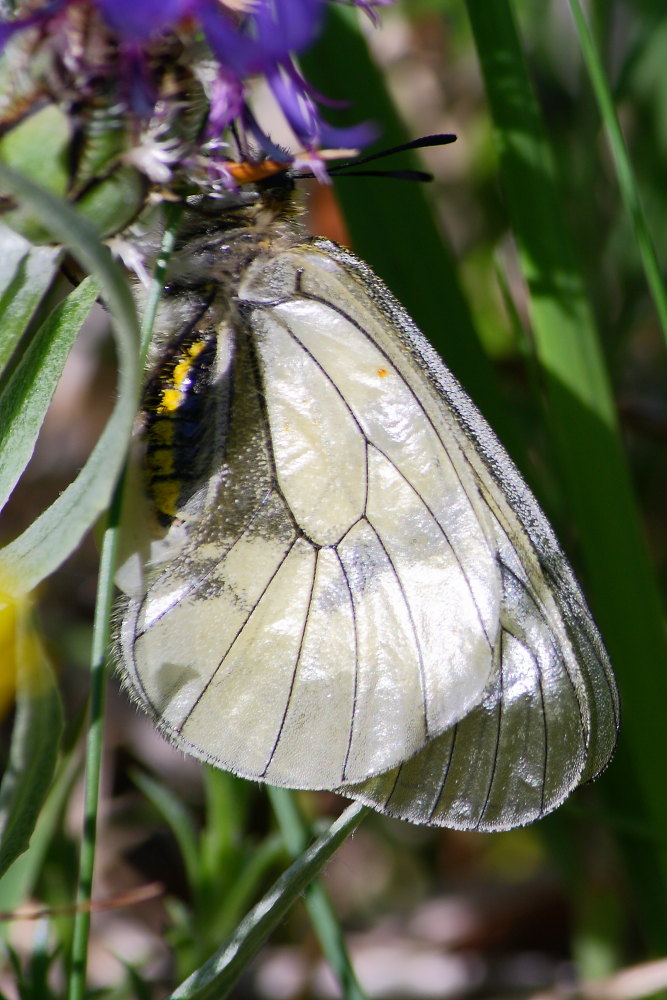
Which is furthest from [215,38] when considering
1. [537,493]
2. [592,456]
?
[537,493]

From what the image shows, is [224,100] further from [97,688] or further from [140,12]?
[97,688]

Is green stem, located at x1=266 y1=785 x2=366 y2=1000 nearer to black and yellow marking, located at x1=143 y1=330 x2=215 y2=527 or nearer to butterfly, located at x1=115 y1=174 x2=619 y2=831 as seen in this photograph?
butterfly, located at x1=115 y1=174 x2=619 y2=831

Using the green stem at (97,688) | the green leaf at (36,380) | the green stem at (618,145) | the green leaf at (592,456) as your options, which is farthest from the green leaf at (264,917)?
the green stem at (618,145)

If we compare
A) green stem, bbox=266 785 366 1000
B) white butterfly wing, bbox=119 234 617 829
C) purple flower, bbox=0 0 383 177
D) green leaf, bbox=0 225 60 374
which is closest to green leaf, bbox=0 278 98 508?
green leaf, bbox=0 225 60 374

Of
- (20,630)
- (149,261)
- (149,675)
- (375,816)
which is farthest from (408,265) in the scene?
(375,816)

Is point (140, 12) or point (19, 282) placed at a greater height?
point (140, 12)

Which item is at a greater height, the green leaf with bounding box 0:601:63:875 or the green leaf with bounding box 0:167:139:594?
the green leaf with bounding box 0:167:139:594
